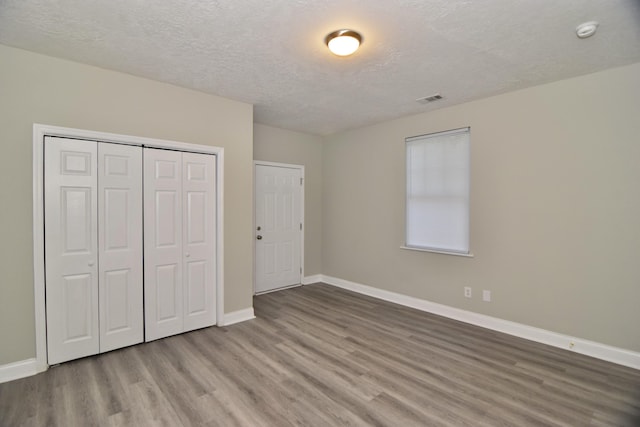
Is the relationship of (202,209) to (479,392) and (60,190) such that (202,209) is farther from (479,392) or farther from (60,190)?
(479,392)

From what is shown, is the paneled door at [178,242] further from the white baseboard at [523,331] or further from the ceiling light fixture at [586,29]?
the ceiling light fixture at [586,29]

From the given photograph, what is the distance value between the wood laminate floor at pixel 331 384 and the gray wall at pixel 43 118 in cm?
67

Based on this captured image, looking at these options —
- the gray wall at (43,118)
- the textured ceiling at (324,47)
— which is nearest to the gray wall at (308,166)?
the gray wall at (43,118)

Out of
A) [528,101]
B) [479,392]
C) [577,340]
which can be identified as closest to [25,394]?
[479,392]

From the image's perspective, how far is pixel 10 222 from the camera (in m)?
2.53

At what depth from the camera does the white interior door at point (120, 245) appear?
2943 mm

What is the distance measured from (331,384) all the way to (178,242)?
87.3 inches

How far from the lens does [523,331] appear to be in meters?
3.32

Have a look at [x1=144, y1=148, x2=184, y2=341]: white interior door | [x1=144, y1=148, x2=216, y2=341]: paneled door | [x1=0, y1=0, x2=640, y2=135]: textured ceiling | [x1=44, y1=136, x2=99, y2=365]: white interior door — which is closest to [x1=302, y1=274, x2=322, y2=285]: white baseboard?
[x1=144, y1=148, x2=216, y2=341]: paneled door

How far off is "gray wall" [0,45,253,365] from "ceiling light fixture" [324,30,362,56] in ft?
6.02

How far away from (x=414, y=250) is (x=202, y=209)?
289 centimetres

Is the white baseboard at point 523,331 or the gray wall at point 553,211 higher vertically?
the gray wall at point 553,211

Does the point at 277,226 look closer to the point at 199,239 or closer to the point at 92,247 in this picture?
the point at 199,239

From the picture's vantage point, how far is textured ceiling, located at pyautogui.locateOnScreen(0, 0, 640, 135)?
200 cm
